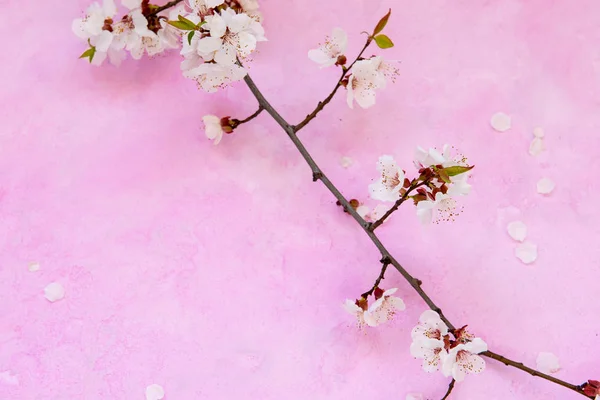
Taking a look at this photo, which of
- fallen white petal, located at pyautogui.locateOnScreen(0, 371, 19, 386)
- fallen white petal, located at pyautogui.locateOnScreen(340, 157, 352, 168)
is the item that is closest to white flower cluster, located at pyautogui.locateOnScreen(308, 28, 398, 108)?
fallen white petal, located at pyautogui.locateOnScreen(340, 157, 352, 168)

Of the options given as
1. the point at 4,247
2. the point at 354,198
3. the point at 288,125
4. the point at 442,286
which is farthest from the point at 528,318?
the point at 4,247

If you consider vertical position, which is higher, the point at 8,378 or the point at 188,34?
the point at 188,34

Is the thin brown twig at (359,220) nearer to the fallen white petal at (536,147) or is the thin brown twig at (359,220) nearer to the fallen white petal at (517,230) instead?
the fallen white petal at (517,230)

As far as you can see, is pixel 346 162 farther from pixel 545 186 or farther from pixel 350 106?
pixel 545 186

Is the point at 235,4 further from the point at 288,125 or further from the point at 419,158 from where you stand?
the point at 419,158

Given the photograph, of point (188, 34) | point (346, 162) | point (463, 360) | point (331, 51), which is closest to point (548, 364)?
point (463, 360)

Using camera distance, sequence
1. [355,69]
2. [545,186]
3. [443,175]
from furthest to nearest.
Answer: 1. [545,186]
2. [355,69]
3. [443,175]

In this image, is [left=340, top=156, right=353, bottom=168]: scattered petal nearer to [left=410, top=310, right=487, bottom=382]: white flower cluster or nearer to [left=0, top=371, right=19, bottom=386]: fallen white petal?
[left=410, top=310, right=487, bottom=382]: white flower cluster
